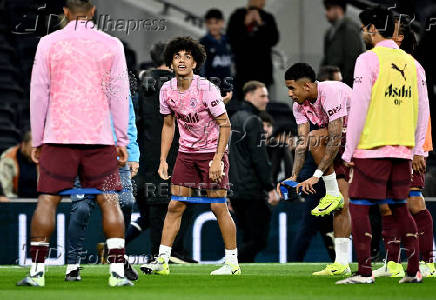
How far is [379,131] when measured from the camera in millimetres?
9297

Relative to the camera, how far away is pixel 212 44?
17672 mm

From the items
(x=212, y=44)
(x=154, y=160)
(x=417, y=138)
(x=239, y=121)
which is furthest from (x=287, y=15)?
(x=417, y=138)

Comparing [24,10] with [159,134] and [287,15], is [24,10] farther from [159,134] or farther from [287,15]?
[159,134]

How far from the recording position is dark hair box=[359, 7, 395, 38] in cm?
950

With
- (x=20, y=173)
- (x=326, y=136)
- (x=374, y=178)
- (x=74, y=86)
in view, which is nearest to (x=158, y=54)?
(x=326, y=136)

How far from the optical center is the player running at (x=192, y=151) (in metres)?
11.0

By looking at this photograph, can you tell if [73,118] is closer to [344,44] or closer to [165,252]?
[165,252]

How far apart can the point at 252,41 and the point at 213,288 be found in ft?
30.4

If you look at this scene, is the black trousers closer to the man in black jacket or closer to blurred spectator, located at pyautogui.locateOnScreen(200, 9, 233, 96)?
the man in black jacket

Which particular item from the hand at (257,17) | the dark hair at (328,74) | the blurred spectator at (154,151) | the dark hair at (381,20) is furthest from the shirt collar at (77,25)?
the hand at (257,17)

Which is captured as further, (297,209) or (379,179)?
(297,209)

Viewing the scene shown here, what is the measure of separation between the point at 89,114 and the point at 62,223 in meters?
5.79

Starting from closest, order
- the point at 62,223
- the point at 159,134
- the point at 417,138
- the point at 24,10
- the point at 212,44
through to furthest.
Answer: the point at 417,138
the point at 159,134
the point at 62,223
the point at 212,44
the point at 24,10

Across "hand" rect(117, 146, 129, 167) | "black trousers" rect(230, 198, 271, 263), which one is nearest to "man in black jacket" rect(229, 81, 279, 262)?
"black trousers" rect(230, 198, 271, 263)
